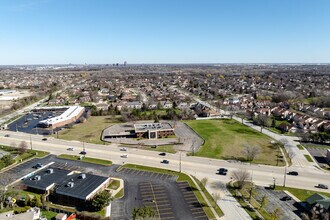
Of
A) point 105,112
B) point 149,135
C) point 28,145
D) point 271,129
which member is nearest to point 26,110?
point 105,112

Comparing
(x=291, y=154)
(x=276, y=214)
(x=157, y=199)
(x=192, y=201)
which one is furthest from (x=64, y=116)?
(x=276, y=214)

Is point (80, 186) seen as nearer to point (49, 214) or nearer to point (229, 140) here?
point (49, 214)

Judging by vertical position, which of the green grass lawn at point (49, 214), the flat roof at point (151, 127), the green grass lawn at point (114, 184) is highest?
the flat roof at point (151, 127)

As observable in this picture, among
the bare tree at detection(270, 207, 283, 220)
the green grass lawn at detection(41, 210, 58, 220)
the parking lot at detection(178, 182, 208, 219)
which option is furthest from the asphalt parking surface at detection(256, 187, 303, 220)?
the green grass lawn at detection(41, 210, 58, 220)

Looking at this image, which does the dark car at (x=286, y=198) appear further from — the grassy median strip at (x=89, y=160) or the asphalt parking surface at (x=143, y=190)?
the grassy median strip at (x=89, y=160)

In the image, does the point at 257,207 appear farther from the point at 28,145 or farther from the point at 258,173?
the point at 28,145

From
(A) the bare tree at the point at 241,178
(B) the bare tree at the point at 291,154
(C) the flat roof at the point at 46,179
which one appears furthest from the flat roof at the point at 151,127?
(A) the bare tree at the point at 241,178
